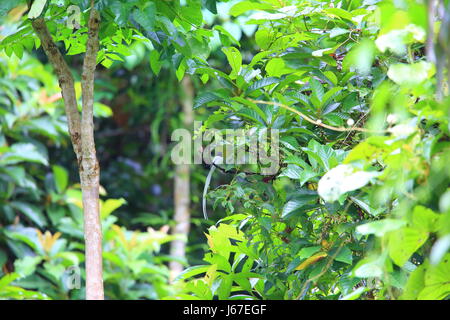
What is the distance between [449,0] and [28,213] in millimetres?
2543

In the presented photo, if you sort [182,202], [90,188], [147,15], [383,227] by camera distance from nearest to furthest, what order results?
[383,227] < [147,15] < [90,188] < [182,202]

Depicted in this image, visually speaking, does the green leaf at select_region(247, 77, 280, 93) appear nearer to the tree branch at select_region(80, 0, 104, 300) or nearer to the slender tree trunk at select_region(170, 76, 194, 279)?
the tree branch at select_region(80, 0, 104, 300)

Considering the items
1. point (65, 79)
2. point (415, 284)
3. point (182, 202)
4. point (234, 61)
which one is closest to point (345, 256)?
point (415, 284)

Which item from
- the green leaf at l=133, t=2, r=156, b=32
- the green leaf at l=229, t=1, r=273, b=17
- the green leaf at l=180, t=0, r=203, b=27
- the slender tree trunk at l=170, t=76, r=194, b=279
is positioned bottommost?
the slender tree trunk at l=170, t=76, r=194, b=279

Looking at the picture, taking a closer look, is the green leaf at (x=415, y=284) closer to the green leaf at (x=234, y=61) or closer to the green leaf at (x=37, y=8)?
the green leaf at (x=234, y=61)

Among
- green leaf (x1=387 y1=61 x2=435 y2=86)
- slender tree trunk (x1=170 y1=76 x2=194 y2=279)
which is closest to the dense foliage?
green leaf (x1=387 y1=61 x2=435 y2=86)

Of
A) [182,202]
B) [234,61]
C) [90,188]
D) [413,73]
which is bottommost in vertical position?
[182,202]

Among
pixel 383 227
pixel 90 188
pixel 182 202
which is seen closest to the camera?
pixel 383 227

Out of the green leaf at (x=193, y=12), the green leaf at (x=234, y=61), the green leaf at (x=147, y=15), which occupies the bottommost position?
the green leaf at (x=234, y=61)

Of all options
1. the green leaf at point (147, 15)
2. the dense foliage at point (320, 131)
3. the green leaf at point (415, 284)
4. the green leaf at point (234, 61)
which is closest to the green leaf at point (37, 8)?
the dense foliage at point (320, 131)

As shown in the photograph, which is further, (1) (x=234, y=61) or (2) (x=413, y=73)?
(1) (x=234, y=61)

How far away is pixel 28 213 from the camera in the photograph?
9.16 feet

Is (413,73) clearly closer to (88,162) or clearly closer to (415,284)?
(415,284)
